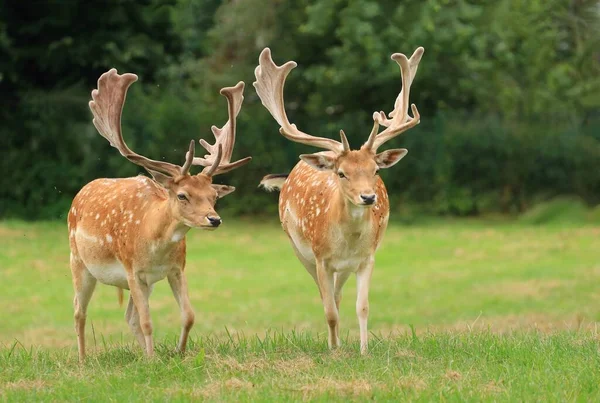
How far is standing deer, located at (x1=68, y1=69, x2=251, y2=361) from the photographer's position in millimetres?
7652

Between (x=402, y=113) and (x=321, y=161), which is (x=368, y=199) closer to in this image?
(x=321, y=161)

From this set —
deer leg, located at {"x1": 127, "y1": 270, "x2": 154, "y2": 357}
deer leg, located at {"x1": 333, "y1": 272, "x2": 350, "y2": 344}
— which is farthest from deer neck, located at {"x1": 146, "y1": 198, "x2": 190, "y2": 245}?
deer leg, located at {"x1": 333, "y1": 272, "x2": 350, "y2": 344}

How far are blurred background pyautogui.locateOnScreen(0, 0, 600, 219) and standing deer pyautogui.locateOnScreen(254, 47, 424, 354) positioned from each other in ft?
45.3

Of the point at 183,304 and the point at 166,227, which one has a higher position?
the point at 166,227

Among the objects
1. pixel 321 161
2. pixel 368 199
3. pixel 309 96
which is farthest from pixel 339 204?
pixel 309 96

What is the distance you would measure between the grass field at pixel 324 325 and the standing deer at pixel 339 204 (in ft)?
1.59

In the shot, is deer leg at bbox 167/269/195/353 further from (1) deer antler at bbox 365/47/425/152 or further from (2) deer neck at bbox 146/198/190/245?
A: (1) deer antler at bbox 365/47/425/152

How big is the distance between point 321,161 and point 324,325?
5927 millimetres

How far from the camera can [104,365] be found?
7.71m

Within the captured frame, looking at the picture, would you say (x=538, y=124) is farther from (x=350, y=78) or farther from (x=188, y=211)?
(x=188, y=211)

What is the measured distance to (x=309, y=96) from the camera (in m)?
26.6

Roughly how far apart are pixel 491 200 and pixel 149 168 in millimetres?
18217

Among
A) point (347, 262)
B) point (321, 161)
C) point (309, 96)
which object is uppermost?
point (321, 161)

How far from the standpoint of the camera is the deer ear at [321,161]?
26.4 ft
